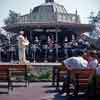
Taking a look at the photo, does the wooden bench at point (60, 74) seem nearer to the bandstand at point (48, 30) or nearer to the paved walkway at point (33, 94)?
the paved walkway at point (33, 94)

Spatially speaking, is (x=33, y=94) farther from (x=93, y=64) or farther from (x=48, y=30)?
(x=48, y=30)

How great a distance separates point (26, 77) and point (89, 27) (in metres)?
20.3

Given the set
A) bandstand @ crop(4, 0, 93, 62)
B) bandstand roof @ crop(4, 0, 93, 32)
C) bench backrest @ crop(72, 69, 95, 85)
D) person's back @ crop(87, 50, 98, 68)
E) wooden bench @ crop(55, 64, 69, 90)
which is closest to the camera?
bench backrest @ crop(72, 69, 95, 85)

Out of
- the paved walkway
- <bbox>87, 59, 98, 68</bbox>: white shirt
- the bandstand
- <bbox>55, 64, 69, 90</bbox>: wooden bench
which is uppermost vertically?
the bandstand

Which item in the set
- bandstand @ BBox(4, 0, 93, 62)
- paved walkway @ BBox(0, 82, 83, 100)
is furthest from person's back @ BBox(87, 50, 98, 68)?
bandstand @ BBox(4, 0, 93, 62)

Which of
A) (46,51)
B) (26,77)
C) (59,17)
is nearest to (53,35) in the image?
(59,17)

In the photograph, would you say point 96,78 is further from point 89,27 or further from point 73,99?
point 89,27

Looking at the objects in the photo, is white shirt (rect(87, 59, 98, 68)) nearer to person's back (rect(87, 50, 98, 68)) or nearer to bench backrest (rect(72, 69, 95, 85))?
person's back (rect(87, 50, 98, 68))

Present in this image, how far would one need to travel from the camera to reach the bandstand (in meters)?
24.8

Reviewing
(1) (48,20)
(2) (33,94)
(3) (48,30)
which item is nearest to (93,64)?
(2) (33,94)

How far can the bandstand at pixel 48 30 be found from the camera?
81.5 feet

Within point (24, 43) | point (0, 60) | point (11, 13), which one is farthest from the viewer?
point (11, 13)

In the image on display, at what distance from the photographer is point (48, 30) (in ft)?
109

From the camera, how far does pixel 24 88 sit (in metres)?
12.2
